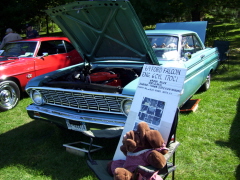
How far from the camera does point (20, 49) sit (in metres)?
6.44

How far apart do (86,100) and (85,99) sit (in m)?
0.02

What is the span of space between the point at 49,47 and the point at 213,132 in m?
4.83

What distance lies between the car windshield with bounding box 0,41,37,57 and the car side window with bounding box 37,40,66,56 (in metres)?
0.22

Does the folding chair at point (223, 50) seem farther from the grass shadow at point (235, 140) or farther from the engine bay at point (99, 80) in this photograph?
the engine bay at point (99, 80)

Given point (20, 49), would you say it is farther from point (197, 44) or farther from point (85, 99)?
point (197, 44)

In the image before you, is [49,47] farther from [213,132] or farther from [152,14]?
[152,14]

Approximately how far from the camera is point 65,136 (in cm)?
410

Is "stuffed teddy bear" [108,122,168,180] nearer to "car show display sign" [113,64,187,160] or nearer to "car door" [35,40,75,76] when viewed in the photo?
"car show display sign" [113,64,187,160]

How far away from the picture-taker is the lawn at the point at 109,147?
300cm

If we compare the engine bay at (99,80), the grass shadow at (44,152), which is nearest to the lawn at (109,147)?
the grass shadow at (44,152)

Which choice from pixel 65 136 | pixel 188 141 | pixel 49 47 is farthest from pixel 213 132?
pixel 49 47

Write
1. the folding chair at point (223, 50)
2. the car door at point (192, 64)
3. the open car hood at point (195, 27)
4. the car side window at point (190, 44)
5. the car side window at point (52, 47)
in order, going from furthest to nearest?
the folding chair at point (223, 50) → the open car hood at point (195, 27) → the car side window at point (52, 47) → the car side window at point (190, 44) → the car door at point (192, 64)

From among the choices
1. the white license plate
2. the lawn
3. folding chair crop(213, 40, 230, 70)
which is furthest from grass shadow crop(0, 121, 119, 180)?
folding chair crop(213, 40, 230, 70)

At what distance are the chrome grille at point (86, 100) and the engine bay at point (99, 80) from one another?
11 cm
